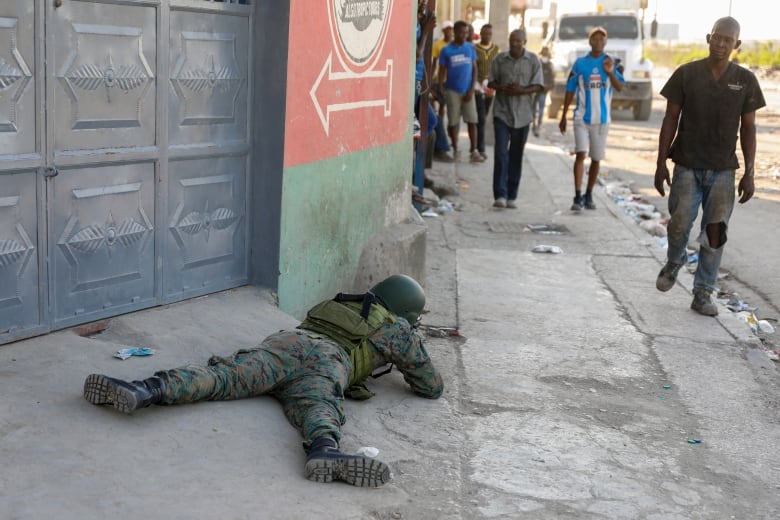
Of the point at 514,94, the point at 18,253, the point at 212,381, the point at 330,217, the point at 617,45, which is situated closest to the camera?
the point at 212,381

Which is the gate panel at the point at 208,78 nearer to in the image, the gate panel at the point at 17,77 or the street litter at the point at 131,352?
the gate panel at the point at 17,77

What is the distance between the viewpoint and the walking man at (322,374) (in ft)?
11.4

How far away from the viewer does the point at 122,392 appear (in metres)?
3.45

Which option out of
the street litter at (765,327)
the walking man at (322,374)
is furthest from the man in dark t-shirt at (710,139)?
the walking man at (322,374)

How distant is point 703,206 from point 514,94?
14.1 ft

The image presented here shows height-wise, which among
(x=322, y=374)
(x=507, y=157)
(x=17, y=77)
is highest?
(x=17, y=77)

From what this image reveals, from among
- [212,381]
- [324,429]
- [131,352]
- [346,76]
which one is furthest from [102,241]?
[346,76]

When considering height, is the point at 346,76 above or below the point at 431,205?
above

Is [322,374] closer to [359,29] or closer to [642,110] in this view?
[359,29]

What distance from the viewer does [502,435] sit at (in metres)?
4.33

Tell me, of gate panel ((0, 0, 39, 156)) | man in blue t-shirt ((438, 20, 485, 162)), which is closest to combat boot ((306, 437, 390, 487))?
gate panel ((0, 0, 39, 156))

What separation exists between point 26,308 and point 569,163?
40.5 ft

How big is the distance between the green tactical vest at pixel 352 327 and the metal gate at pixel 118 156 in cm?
83

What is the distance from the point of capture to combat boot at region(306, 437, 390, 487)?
11.1 ft
